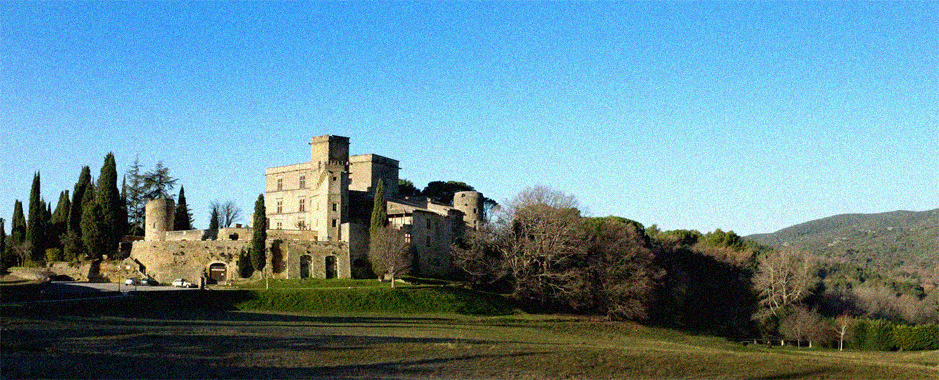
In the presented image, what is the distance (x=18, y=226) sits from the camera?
69125 mm

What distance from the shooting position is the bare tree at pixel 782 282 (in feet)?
224

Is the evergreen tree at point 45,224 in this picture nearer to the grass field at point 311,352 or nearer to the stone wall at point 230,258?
the stone wall at point 230,258

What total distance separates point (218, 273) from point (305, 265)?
6403 mm

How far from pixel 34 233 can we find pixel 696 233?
233ft

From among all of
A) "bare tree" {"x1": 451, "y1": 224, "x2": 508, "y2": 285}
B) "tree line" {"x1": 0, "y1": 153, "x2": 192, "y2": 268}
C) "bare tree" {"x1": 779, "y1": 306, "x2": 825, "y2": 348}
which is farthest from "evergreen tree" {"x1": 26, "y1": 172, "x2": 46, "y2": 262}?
"bare tree" {"x1": 779, "y1": 306, "x2": 825, "y2": 348}

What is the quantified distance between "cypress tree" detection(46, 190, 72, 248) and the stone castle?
7953 millimetres

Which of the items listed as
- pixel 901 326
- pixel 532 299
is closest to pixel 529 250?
pixel 532 299

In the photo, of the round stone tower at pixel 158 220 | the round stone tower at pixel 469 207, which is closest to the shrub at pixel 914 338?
the round stone tower at pixel 469 207

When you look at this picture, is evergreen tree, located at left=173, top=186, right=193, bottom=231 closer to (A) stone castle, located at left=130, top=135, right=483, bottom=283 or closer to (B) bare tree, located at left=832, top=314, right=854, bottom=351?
(A) stone castle, located at left=130, top=135, right=483, bottom=283

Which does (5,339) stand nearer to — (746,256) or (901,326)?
(901,326)

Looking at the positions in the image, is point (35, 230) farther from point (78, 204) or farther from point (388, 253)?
point (388, 253)

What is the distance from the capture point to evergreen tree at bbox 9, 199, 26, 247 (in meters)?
68.0

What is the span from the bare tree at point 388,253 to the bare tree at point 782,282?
96.8ft

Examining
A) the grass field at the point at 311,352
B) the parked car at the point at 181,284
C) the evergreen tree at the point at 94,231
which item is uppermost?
the evergreen tree at the point at 94,231
